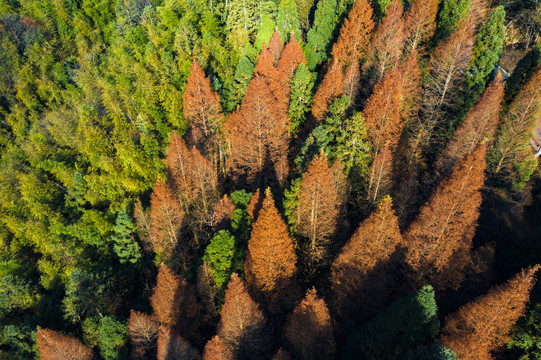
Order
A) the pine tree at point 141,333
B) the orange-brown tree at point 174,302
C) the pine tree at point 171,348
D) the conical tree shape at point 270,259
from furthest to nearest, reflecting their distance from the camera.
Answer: the orange-brown tree at point 174,302, the pine tree at point 141,333, the conical tree shape at point 270,259, the pine tree at point 171,348

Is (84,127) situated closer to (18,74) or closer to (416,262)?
(416,262)

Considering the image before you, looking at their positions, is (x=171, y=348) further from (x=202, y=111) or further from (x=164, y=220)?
(x=202, y=111)

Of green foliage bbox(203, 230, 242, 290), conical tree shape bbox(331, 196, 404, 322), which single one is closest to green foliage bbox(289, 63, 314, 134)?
green foliage bbox(203, 230, 242, 290)

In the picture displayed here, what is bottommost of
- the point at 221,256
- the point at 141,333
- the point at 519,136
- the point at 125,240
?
the point at 141,333

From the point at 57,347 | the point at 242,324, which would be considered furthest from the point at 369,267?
the point at 57,347

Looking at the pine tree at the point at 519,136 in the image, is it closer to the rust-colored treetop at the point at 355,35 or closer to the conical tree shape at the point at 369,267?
the conical tree shape at the point at 369,267

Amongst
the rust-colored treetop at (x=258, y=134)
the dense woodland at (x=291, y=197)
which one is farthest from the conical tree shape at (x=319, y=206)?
the rust-colored treetop at (x=258, y=134)

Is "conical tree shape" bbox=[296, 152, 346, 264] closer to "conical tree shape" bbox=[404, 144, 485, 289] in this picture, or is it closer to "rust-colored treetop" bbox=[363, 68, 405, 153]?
"rust-colored treetop" bbox=[363, 68, 405, 153]

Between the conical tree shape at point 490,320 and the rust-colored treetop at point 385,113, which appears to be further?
the rust-colored treetop at point 385,113
